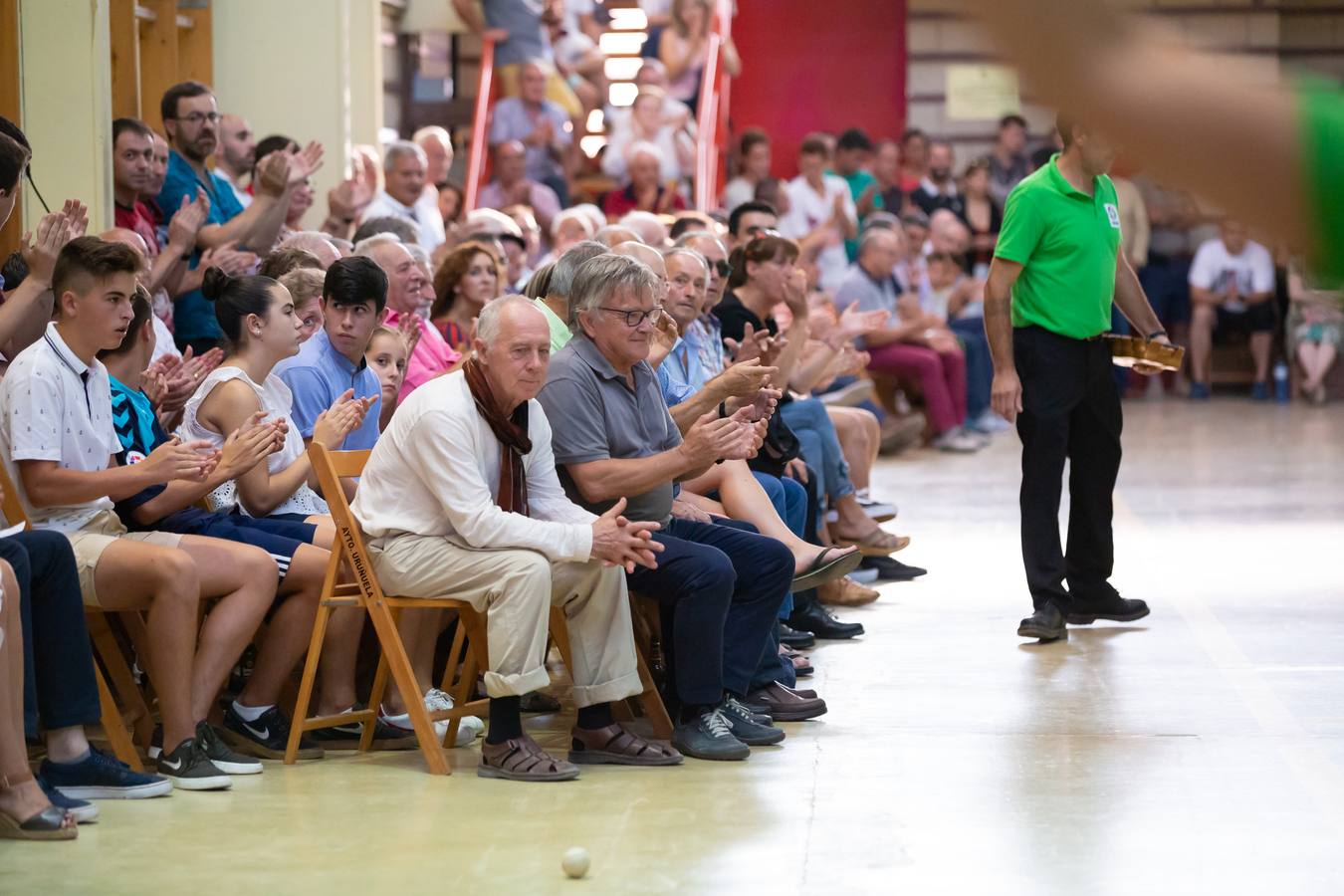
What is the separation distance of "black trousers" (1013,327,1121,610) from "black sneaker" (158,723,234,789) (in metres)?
2.88

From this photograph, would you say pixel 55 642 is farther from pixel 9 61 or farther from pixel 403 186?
pixel 403 186

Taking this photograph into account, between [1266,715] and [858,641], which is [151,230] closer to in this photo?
[858,641]

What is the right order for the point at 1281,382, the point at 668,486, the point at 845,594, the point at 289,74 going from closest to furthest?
the point at 668,486
the point at 845,594
the point at 289,74
the point at 1281,382

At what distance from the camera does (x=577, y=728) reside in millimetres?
4344

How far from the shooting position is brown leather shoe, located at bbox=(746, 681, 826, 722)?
4.77 metres

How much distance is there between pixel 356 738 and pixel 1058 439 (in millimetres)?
2568

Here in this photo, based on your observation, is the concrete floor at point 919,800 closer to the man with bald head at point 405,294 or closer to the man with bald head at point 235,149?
the man with bald head at point 405,294

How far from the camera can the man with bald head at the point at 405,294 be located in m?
5.96

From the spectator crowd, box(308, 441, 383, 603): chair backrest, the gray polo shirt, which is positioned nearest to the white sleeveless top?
the spectator crowd

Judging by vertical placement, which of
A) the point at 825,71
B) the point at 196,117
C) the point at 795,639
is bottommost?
the point at 795,639

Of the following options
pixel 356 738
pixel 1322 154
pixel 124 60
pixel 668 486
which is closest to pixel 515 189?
pixel 124 60

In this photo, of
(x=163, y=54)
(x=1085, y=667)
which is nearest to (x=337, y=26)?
(x=163, y=54)

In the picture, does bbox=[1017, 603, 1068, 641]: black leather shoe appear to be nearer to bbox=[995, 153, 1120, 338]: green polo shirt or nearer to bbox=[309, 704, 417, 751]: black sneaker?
bbox=[995, 153, 1120, 338]: green polo shirt

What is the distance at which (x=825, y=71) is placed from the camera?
57.8ft
